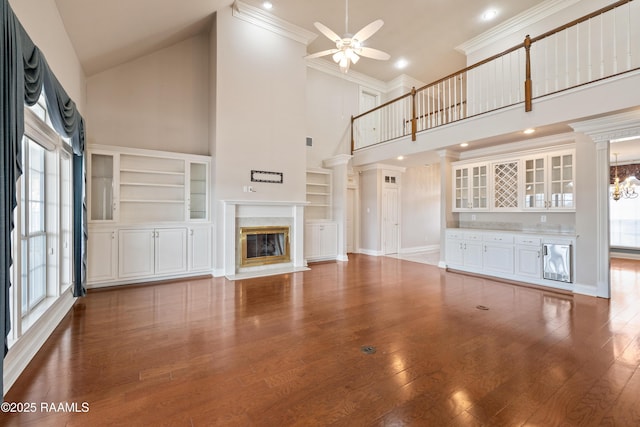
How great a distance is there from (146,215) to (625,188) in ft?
41.2

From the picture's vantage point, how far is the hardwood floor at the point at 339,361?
1.88 meters

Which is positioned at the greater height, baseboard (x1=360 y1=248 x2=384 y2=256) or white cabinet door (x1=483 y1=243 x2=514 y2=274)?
white cabinet door (x1=483 y1=243 x2=514 y2=274)

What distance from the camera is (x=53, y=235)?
3547mm

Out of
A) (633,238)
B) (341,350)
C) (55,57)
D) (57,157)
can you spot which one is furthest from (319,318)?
(633,238)

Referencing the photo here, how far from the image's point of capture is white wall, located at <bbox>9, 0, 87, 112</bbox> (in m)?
2.39

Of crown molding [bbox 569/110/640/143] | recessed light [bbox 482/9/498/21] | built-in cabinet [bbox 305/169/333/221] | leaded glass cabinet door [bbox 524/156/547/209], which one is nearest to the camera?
crown molding [bbox 569/110/640/143]

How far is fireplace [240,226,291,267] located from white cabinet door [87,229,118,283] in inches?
84.7

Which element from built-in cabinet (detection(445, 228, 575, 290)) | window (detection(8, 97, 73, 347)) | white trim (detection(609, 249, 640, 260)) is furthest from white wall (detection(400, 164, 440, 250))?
window (detection(8, 97, 73, 347))

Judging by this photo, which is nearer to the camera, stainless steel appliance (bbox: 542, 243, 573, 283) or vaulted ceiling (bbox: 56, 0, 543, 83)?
vaulted ceiling (bbox: 56, 0, 543, 83)

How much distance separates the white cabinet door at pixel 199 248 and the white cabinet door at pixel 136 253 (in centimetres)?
65

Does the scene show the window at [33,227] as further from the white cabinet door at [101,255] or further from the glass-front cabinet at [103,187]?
the glass-front cabinet at [103,187]

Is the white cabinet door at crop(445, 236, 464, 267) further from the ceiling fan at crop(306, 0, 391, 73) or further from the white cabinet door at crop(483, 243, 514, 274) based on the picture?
the ceiling fan at crop(306, 0, 391, 73)

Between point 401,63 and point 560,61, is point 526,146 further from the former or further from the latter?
point 401,63

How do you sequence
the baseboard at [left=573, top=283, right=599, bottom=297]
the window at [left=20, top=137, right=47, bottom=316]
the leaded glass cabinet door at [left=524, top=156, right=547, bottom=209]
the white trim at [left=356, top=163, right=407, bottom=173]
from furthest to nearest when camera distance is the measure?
the white trim at [left=356, top=163, right=407, bottom=173] < the leaded glass cabinet door at [left=524, top=156, right=547, bottom=209] < the baseboard at [left=573, top=283, right=599, bottom=297] < the window at [left=20, top=137, right=47, bottom=316]
